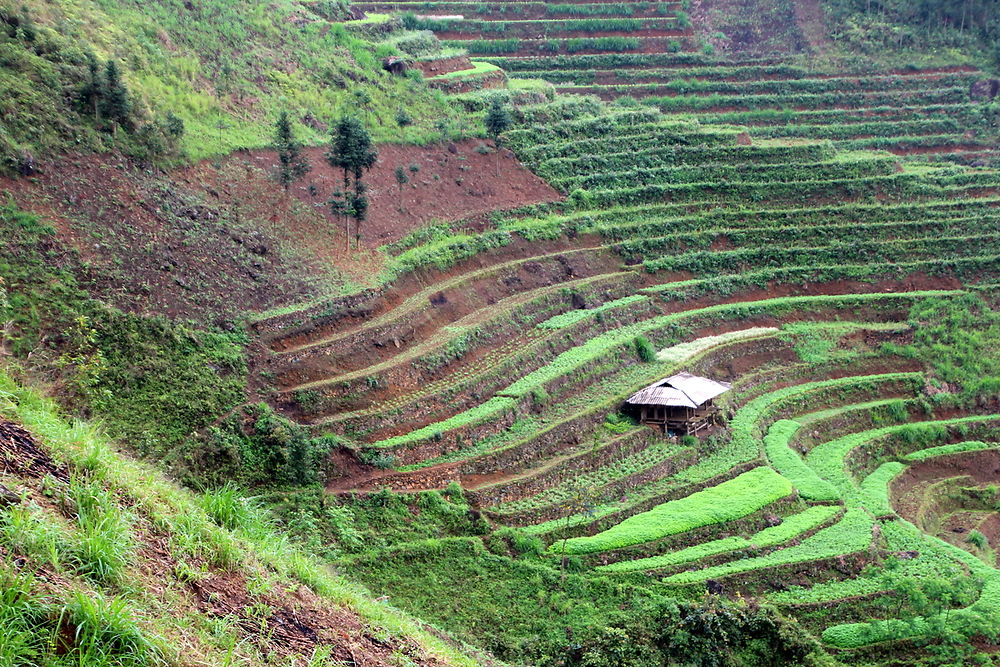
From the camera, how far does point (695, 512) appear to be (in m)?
22.7

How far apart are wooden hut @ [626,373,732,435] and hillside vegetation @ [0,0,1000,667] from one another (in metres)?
0.46

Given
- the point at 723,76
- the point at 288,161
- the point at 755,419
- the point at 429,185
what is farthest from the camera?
the point at 723,76

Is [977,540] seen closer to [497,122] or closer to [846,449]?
[846,449]

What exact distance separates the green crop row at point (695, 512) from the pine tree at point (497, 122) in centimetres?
1641

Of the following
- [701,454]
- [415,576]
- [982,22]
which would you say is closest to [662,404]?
[701,454]

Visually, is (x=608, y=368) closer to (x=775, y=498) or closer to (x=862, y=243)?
(x=775, y=498)

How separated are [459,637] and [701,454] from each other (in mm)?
10543

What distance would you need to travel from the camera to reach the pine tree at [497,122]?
3697cm

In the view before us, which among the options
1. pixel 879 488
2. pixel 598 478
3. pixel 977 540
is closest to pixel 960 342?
pixel 879 488

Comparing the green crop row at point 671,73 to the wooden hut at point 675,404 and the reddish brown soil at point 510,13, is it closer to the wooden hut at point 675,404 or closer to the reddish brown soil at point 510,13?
the reddish brown soil at point 510,13

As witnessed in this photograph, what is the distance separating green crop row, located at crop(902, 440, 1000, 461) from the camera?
29141 millimetres

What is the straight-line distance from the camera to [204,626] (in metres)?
7.57

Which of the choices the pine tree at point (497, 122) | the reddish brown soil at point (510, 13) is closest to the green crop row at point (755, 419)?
the pine tree at point (497, 122)

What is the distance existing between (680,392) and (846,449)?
5.94 metres
